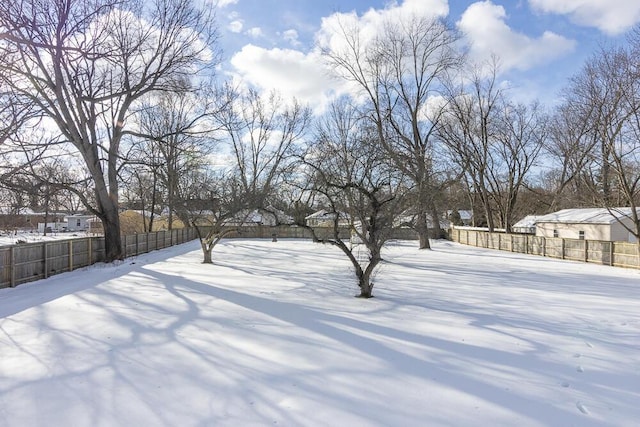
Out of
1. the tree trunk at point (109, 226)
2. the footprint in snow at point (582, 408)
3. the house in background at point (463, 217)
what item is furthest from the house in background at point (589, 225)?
the tree trunk at point (109, 226)

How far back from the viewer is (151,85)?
1627 cm

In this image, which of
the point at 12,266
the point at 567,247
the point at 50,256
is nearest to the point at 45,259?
→ the point at 50,256

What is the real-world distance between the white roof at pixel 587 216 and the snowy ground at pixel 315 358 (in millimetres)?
16300

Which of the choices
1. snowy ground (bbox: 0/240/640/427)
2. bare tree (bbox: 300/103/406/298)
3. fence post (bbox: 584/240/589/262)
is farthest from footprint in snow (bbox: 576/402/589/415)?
fence post (bbox: 584/240/589/262)

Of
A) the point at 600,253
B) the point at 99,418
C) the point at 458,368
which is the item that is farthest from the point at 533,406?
the point at 600,253

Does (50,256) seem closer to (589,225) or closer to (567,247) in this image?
(567,247)

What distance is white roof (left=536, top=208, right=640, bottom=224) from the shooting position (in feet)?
75.9

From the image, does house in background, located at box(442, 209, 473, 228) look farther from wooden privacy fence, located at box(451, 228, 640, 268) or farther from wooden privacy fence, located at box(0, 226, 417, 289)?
wooden privacy fence, located at box(0, 226, 417, 289)

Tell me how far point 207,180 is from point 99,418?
78.8 ft

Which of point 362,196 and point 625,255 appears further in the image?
point 625,255

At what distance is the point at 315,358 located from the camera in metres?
4.96

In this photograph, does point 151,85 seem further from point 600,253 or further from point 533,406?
point 600,253

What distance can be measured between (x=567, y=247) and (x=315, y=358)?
69.5 feet

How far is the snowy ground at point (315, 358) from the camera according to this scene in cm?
355
